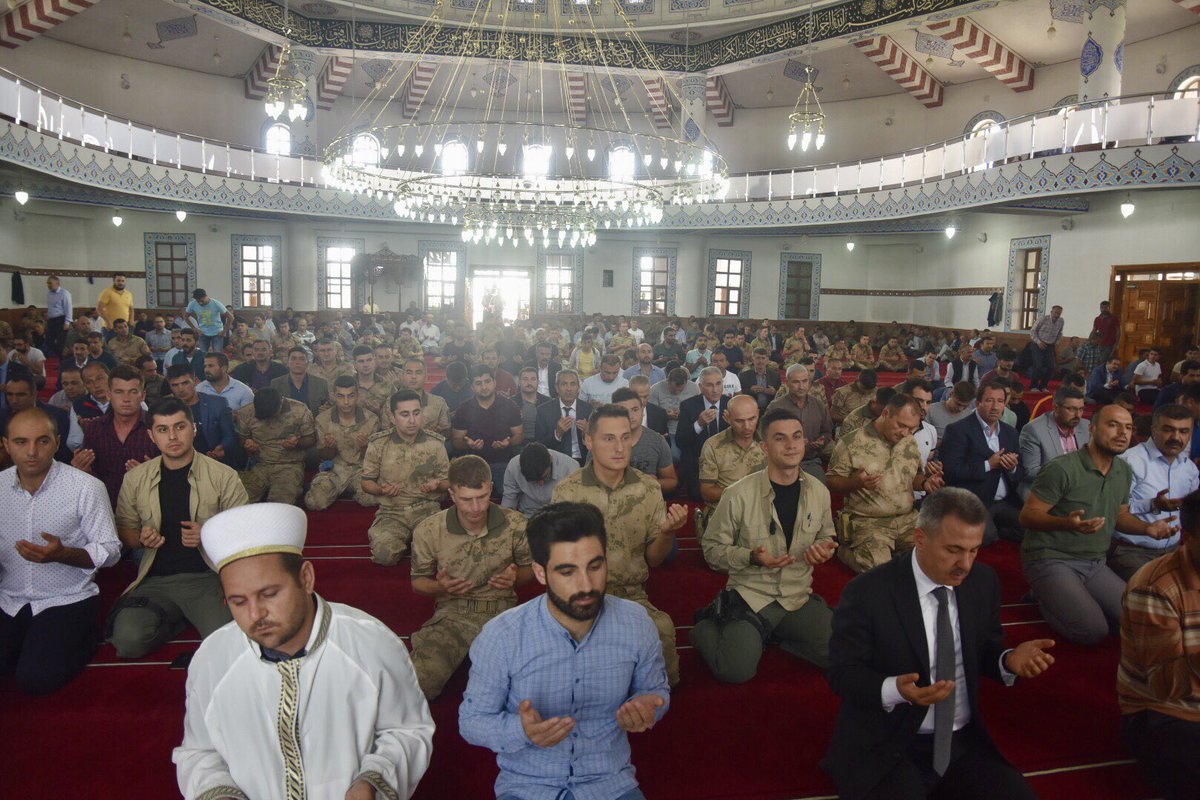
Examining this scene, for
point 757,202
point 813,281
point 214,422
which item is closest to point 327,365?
point 214,422

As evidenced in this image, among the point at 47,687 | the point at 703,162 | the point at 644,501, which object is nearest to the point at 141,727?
the point at 47,687

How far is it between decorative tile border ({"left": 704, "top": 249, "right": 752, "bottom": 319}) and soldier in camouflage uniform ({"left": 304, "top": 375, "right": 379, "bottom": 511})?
14.9m

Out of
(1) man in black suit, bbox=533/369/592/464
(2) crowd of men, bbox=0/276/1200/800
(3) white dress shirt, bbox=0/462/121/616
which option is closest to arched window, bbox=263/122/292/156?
(2) crowd of men, bbox=0/276/1200/800

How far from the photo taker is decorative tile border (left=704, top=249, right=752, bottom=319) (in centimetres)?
2005

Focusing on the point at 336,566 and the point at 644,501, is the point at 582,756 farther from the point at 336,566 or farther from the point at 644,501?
the point at 336,566

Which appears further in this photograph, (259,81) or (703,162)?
(259,81)

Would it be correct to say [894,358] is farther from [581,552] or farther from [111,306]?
[581,552]

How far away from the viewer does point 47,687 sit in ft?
10.4

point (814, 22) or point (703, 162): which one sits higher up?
point (814, 22)

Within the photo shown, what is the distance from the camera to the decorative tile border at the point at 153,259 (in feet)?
56.2

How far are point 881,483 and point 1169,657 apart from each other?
1983 mm

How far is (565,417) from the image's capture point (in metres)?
5.75

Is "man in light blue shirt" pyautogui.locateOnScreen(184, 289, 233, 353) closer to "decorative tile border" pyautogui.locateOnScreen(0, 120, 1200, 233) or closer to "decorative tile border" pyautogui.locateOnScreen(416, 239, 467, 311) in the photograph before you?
"decorative tile border" pyautogui.locateOnScreen(0, 120, 1200, 233)

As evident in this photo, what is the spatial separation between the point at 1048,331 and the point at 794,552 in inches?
409
